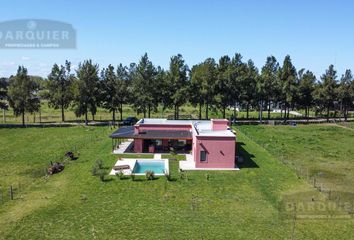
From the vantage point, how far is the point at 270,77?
67.3m

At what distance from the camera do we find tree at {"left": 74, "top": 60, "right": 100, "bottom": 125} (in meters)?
60.3

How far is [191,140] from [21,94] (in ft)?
112

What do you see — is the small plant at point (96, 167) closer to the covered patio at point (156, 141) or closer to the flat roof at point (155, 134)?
the covered patio at point (156, 141)

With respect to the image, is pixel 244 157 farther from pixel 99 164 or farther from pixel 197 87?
pixel 197 87

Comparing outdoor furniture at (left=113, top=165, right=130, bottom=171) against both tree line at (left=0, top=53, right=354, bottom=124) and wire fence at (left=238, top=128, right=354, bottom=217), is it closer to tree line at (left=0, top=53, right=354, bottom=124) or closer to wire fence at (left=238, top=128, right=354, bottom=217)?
wire fence at (left=238, top=128, right=354, bottom=217)

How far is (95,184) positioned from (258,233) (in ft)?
45.9

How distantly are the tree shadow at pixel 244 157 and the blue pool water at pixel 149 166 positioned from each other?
7.88 metres

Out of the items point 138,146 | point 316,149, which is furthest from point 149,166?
point 316,149

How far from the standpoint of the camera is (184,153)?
40.6 metres

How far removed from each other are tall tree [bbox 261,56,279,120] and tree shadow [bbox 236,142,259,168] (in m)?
24.6

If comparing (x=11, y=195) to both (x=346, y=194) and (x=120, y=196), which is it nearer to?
(x=120, y=196)

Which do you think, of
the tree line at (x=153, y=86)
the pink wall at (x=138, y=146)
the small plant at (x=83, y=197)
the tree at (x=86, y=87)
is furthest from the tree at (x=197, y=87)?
the small plant at (x=83, y=197)

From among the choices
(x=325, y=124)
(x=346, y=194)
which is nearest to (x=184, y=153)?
(x=346, y=194)

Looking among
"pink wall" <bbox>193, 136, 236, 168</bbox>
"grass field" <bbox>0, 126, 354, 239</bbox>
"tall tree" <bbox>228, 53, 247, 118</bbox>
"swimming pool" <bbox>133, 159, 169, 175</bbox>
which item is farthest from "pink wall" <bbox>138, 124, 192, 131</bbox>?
"tall tree" <bbox>228, 53, 247, 118</bbox>
